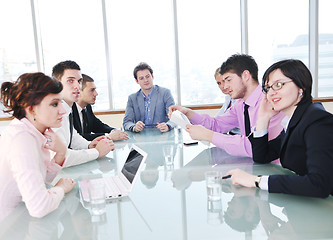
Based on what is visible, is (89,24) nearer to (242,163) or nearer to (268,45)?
(268,45)

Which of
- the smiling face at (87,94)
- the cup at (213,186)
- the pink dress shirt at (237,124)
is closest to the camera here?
the cup at (213,186)

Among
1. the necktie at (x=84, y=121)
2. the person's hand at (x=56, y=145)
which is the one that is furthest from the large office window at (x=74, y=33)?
the person's hand at (x=56, y=145)

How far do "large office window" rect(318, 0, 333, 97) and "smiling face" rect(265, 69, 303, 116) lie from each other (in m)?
4.80

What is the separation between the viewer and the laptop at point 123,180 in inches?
49.9

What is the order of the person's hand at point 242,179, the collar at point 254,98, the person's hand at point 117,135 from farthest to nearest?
the person's hand at point 117,135, the collar at point 254,98, the person's hand at point 242,179

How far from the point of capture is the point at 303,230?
36.5 inches

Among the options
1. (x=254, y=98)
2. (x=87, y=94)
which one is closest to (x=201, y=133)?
(x=254, y=98)

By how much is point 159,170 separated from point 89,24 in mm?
4325

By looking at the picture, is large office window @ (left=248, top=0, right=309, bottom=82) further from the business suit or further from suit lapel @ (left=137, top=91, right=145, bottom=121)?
suit lapel @ (left=137, top=91, right=145, bottom=121)

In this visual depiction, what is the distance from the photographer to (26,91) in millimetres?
1266

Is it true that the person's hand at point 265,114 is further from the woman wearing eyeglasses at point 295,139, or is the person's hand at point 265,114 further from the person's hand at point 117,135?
the person's hand at point 117,135

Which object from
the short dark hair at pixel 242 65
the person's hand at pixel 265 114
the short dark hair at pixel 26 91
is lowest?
the person's hand at pixel 265 114

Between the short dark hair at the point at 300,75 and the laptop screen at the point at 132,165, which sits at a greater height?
the short dark hair at the point at 300,75

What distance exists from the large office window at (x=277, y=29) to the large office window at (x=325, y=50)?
0.25 metres
